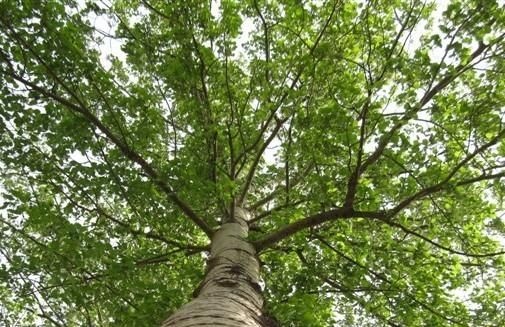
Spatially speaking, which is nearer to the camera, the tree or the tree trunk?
the tree trunk

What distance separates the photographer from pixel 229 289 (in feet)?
10.0

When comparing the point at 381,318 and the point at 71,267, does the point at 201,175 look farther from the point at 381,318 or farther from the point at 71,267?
the point at 381,318

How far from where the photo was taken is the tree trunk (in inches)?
88.1

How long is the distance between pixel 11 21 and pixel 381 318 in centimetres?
480

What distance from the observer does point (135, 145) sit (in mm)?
4398

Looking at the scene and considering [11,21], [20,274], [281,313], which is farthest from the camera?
[20,274]

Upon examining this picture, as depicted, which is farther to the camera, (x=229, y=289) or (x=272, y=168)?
(x=272, y=168)

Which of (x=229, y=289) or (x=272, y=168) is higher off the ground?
(x=272, y=168)

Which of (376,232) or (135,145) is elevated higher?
(376,232)

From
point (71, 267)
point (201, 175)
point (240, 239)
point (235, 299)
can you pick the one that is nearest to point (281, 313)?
point (235, 299)

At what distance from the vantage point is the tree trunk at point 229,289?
7.34 ft

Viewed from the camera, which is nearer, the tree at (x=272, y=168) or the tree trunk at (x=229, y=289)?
the tree trunk at (x=229, y=289)

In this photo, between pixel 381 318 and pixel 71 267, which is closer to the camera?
pixel 71 267

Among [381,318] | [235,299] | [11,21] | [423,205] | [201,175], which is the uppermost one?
[423,205]
